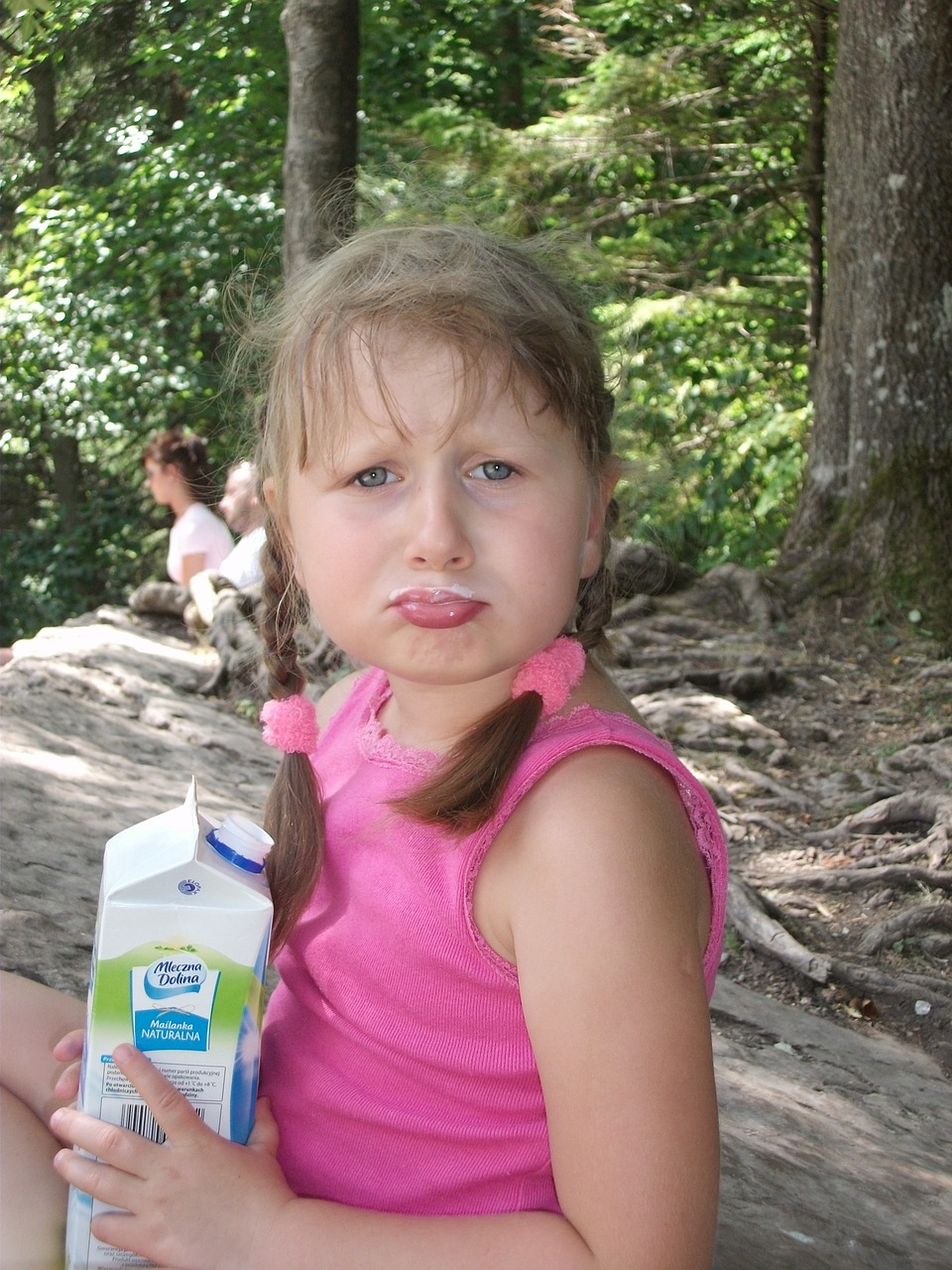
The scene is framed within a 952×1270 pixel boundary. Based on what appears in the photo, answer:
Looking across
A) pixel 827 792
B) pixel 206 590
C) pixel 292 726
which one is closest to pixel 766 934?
pixel 827 792

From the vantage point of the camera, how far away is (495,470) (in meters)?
1.39

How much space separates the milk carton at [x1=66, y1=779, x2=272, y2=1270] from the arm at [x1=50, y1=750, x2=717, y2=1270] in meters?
0.03

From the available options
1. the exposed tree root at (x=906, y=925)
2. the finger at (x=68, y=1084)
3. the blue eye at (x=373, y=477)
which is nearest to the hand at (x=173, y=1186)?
the finger at (x=68, y=1084)

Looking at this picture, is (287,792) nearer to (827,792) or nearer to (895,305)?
(827,792)

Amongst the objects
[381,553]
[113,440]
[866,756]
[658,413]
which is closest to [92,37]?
[113,440]

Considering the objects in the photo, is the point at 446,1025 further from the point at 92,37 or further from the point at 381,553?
the point at 92,37

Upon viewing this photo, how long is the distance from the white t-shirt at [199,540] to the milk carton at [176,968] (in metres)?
5.90

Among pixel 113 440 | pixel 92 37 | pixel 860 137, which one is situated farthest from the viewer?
pixel 113 440

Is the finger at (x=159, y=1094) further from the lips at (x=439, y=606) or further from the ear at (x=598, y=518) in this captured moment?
the ear at (x=598, y=518)

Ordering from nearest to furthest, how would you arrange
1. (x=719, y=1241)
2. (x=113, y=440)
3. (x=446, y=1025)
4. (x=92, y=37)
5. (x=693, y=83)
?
(x=446, y=1025)
(x=719, y=1241)
(x=92, y=37)
(x=693, y=83)
(x=113, y=440)

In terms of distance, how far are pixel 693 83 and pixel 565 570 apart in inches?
354

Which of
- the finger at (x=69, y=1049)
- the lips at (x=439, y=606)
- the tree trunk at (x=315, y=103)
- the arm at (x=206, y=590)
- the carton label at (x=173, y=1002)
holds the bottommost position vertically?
the arm at (x=206, y=590)

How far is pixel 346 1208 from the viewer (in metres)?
1.29

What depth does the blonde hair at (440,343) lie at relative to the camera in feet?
4.58
